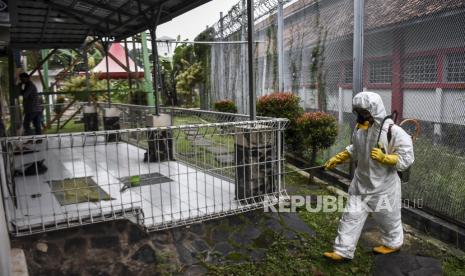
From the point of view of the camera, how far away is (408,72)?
4719 mm

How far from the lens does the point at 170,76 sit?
1936 cm

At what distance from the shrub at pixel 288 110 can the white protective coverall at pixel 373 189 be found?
9.53ft

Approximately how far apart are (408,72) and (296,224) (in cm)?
223

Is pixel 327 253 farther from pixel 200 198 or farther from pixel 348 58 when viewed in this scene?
pixel 348 58

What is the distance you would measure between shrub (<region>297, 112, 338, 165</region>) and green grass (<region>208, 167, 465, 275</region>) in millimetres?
1820

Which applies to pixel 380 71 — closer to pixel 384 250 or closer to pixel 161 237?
pixel 384 250

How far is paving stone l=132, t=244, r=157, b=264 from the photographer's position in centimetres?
387

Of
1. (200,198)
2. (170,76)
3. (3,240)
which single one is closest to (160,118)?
(200,198)

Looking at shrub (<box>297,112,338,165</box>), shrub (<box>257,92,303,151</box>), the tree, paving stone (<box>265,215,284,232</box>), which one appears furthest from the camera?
the tree

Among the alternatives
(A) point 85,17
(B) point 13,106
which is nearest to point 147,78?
(A) point 85,17

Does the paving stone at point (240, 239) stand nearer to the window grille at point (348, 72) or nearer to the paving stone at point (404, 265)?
the paving stone at point (404, 265)

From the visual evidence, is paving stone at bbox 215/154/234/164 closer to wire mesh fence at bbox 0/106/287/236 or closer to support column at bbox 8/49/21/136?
wire mesh fence at bbox 0/106/287/236

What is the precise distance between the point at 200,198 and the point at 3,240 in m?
3.24

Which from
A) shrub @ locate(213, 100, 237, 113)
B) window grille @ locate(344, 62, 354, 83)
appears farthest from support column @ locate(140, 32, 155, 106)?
window grille @ locate(344, 62, 354, 83)
